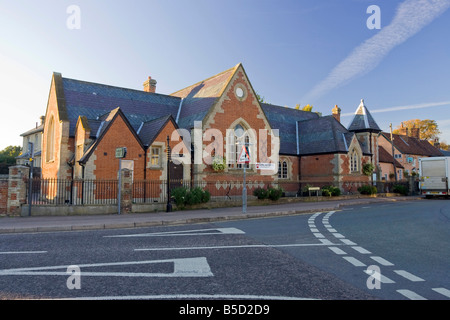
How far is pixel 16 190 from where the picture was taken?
14500 mm

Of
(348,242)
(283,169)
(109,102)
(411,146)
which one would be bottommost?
(348,242)

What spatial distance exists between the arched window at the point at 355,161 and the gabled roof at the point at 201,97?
622 inches

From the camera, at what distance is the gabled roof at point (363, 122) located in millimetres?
36938

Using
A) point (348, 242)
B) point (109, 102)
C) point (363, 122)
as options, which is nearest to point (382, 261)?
point (348, 242)

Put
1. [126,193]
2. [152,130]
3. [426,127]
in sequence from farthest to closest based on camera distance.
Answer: [426,127] < [152,130] < [126,193]

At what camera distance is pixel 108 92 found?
25.1 m

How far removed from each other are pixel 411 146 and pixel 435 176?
3197 centimetres

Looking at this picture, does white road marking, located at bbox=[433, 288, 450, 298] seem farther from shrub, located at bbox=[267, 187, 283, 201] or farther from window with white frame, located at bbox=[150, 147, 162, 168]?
window with white frame, located at bbox=[150, 147, 162, 168]

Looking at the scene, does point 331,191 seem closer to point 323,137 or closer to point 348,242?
point 323,137

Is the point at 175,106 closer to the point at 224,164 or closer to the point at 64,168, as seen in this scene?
the point at 224,164

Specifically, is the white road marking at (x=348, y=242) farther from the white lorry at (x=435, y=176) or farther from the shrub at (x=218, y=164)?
the white lorry at (x=435, y=176)

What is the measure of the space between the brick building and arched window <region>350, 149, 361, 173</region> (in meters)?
0.10
